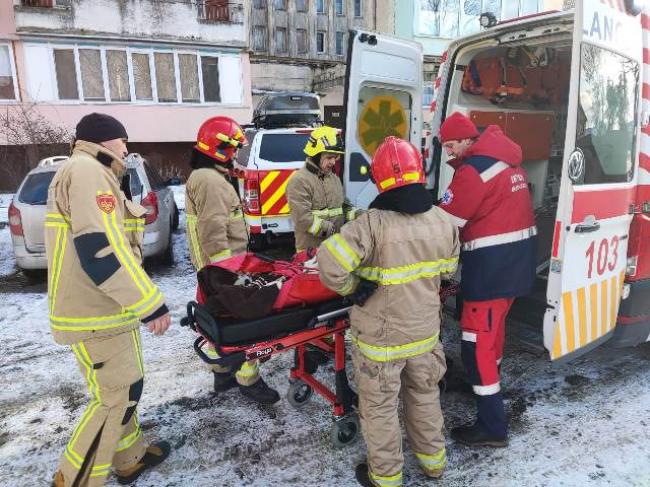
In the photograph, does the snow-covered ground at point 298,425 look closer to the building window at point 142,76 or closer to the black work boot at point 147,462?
the black work boot at point 147,462

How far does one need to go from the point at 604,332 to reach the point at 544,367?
0.78 metres

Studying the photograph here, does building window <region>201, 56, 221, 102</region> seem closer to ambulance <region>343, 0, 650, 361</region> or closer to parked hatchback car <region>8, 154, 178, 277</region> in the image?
parked hatchback car <region>8, 154, 178, 277</region>

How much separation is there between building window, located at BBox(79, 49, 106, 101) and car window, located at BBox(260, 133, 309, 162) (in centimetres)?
1178

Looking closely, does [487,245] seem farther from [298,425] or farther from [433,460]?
[298,425]

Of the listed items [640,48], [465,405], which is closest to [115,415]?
[465,405]

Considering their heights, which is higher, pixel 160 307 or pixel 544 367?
pixel 160 307

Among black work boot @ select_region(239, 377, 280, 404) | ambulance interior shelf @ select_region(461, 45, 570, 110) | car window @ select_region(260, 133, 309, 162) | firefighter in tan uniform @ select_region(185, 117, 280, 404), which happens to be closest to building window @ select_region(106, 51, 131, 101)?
car window @ select_region(260, 133, 309, 162)

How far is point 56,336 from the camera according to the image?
2.24 meters

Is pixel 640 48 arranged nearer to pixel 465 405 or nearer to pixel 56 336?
pixel 465 405

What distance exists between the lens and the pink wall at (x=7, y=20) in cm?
1452

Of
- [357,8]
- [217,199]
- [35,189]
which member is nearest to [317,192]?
[217,199]

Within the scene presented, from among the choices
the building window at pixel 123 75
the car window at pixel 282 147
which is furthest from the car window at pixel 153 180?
the building window at pixel 123 75

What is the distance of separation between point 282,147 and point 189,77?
11821mm

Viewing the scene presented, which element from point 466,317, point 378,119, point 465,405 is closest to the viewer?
point 466,317
